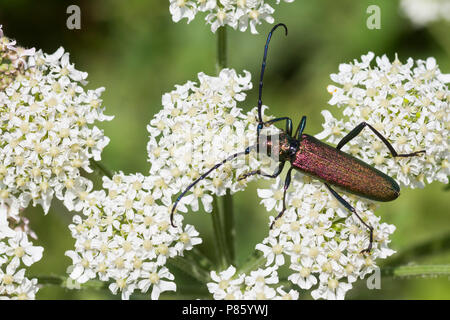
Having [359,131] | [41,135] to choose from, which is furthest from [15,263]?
[359,131]

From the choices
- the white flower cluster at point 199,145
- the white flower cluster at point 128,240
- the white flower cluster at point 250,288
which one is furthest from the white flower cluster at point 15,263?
the white flower cluster at point 250,288

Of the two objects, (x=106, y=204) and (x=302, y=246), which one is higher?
(x=106, y=204)

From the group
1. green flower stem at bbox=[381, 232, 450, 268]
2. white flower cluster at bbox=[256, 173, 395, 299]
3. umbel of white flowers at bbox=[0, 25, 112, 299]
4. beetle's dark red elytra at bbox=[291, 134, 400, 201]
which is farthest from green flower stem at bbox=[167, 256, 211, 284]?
green flower stem at bbox=[381, 232, 450, 268]

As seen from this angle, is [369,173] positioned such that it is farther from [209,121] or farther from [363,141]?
[209,121]

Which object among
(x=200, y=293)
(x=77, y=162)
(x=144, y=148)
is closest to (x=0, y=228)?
(x=77, y=162)

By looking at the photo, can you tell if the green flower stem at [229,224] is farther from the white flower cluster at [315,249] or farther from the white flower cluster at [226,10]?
the white flower cluster at [226,10]
